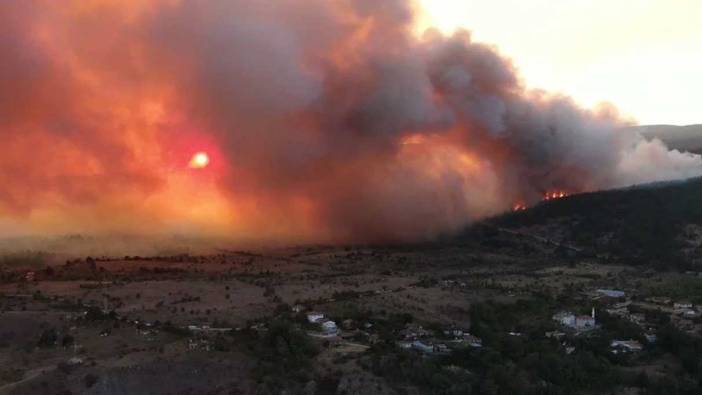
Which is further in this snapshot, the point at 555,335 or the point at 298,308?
the point at 298,308

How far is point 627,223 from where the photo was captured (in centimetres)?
5059

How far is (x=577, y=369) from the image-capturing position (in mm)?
22203

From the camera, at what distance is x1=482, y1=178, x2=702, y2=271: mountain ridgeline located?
46406mm

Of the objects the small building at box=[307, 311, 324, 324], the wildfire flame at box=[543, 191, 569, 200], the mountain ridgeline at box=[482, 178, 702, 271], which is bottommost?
the small building at box=[307, 311, 324, 324]

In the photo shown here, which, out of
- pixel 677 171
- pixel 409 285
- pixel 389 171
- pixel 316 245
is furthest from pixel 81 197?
pixel 677 171

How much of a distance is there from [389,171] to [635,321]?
2363cm

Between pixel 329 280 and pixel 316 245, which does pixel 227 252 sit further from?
pixel 329 280

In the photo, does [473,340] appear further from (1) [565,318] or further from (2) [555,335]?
(1) [565,318]

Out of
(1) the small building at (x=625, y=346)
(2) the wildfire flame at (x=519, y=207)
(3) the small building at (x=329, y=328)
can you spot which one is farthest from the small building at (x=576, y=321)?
(2) the wildfire flame at (x=519, y=207)

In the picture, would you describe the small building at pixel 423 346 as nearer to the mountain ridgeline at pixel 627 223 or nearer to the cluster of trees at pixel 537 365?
the cluster of trees at pixel 537 365

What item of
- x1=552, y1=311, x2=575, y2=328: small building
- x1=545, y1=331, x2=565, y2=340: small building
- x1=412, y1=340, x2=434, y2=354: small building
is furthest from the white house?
x1=412, y1=340, x2=434, y2=354: small building

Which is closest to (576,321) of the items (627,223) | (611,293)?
(611,293)

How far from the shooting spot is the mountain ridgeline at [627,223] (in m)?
46.4

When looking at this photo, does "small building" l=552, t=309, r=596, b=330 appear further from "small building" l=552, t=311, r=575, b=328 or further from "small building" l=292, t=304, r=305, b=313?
"small building" l=292, t=304, r=305, b=313
